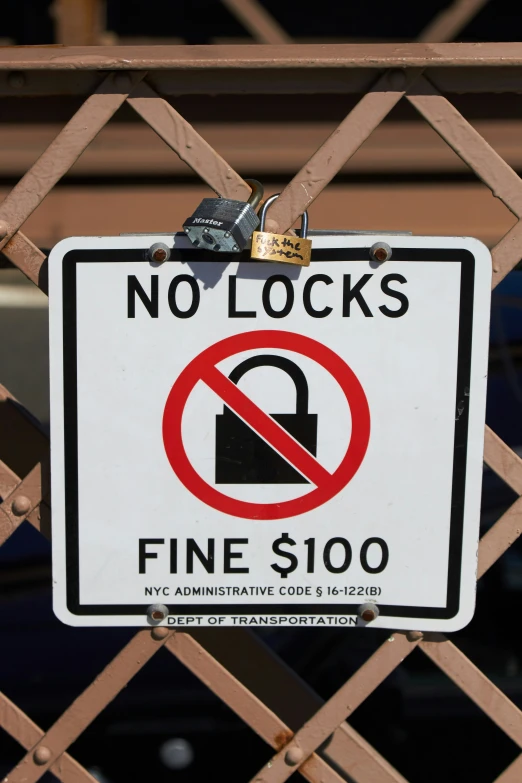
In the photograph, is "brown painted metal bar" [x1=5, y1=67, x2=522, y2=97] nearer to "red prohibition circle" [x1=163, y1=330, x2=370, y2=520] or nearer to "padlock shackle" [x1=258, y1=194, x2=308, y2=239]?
"padlock shackle" [x1=258, y1=194, x2=308, y2=239]

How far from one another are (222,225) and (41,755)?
926 millimetres

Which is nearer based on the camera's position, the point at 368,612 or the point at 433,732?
the point at 368,612

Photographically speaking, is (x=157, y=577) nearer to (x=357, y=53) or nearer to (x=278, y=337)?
(x=278, y=337)

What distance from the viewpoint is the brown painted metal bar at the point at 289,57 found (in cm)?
104

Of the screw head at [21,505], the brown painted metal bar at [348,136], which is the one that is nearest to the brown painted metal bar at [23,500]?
the screw head at [21,505]

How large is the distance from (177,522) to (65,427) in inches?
9.0

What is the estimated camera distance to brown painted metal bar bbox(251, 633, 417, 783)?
1.17 meters

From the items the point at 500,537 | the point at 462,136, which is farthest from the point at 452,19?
the point at 500,537

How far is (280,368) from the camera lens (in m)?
1.09

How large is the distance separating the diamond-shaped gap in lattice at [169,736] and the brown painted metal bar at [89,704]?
1.36m

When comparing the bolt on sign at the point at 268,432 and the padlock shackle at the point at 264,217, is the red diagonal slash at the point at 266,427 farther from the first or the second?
the padlock shackle at the point at 264,217

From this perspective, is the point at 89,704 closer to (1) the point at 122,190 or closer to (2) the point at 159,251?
(2) the point at 159,251

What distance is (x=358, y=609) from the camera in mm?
1145

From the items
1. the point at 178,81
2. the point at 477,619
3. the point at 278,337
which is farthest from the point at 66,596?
the point at 477,619
